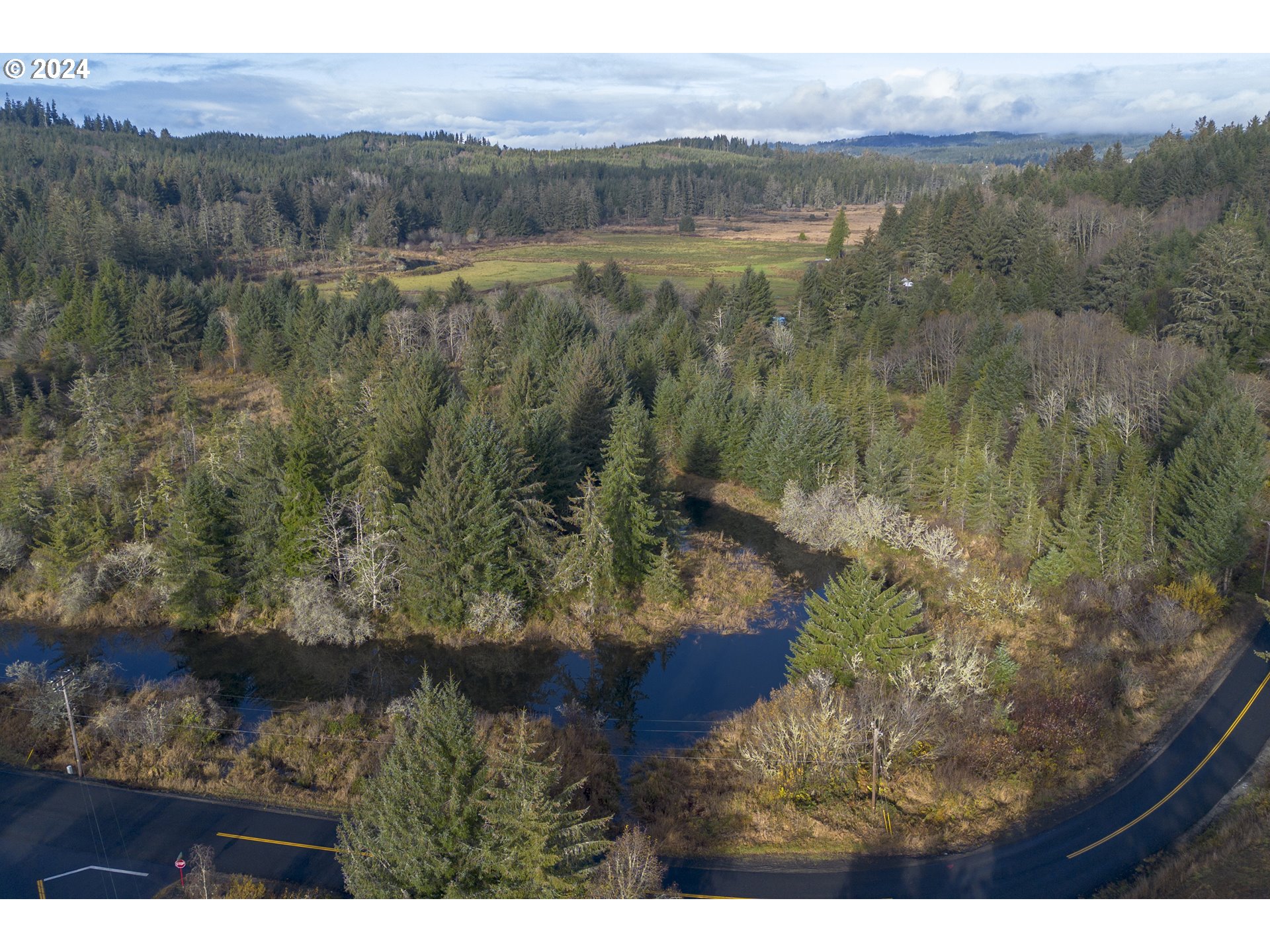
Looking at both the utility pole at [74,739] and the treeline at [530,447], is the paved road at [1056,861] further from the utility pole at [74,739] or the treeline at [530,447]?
the utility pole at [74,739]

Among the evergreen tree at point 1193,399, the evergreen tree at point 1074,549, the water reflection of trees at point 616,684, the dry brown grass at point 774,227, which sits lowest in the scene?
the water reflection of trees at point 616,684

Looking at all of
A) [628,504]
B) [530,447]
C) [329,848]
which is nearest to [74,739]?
[329,848]

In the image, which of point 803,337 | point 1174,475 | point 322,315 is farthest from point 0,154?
point 1174,475

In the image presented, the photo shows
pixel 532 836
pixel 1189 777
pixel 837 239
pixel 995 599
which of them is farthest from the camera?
pixel 837 239

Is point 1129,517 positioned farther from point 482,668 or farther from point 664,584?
point 482,668

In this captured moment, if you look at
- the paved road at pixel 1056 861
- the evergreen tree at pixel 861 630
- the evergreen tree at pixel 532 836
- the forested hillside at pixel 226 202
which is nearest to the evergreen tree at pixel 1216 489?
the paved road at pixel 1056 861
